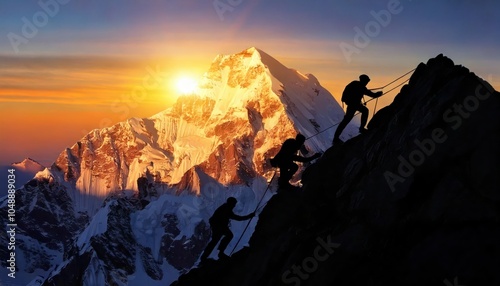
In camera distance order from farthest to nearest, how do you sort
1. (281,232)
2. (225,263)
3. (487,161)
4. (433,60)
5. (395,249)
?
(225,263)
(281,232)
(433,60)
(395,249)
(487,161)

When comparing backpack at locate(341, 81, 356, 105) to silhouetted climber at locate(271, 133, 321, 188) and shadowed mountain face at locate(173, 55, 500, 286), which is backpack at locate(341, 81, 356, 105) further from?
silhouetted climber at locate(271, 133, 321, 188)

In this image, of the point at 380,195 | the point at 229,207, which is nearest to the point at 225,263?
the point at 229,207

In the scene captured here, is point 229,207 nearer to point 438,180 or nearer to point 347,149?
point 347,149

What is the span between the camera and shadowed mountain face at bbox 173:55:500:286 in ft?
49.7

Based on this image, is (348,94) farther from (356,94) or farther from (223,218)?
(223,218)

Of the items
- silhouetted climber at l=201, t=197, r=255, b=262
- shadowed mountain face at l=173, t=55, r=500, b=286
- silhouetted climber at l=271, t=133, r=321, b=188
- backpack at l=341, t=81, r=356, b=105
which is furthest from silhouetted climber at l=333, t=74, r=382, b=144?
silhouetted climber at l=201, t=197, r=255, b=262

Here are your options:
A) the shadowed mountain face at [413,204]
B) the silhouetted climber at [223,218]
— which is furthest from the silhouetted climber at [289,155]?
the silhouetted climber at [223,218]

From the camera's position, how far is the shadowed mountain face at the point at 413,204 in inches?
596

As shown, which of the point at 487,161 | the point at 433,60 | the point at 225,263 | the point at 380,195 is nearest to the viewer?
the point at 487,161

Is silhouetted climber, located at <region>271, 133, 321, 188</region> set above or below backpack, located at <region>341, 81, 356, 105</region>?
below

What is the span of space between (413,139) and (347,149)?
6691 mm

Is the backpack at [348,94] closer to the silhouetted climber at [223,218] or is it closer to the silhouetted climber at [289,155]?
the silhouetted climber at [289,155]

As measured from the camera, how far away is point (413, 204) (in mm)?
17203

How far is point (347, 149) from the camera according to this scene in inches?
993
